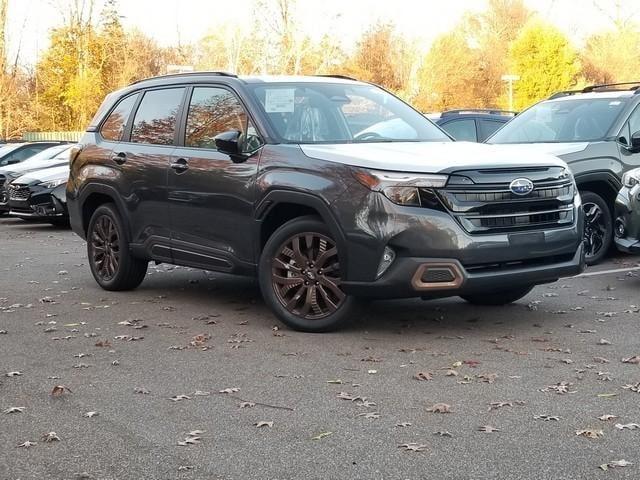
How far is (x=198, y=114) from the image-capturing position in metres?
8.17

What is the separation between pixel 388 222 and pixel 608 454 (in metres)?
2.58

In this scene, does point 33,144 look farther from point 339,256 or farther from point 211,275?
point 339,256

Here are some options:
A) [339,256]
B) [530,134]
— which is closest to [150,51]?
[530,134]

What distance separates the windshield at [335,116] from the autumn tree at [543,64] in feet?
152

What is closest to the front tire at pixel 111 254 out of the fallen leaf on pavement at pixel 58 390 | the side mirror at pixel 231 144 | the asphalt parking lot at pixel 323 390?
the asphalt parking lot at pixel 323 390

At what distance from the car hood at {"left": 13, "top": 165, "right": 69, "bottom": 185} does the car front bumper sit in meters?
11.4

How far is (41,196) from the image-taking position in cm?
1738

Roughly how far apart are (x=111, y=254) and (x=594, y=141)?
17.0 ft

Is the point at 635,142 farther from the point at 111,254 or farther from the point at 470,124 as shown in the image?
the point at 111,254

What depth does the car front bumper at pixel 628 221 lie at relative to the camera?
888cm

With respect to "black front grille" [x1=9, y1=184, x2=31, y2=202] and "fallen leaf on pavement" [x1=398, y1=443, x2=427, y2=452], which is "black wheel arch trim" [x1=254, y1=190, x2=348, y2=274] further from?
"black front grille" [x1=9, y1=184, x2=31, y2=202]

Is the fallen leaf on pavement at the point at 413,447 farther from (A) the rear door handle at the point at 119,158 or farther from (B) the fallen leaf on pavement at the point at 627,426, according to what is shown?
(A) the rear door handle at the point at 119,158

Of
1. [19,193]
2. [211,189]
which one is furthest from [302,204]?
[19,193]

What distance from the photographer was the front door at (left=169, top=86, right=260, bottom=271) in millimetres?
7449
